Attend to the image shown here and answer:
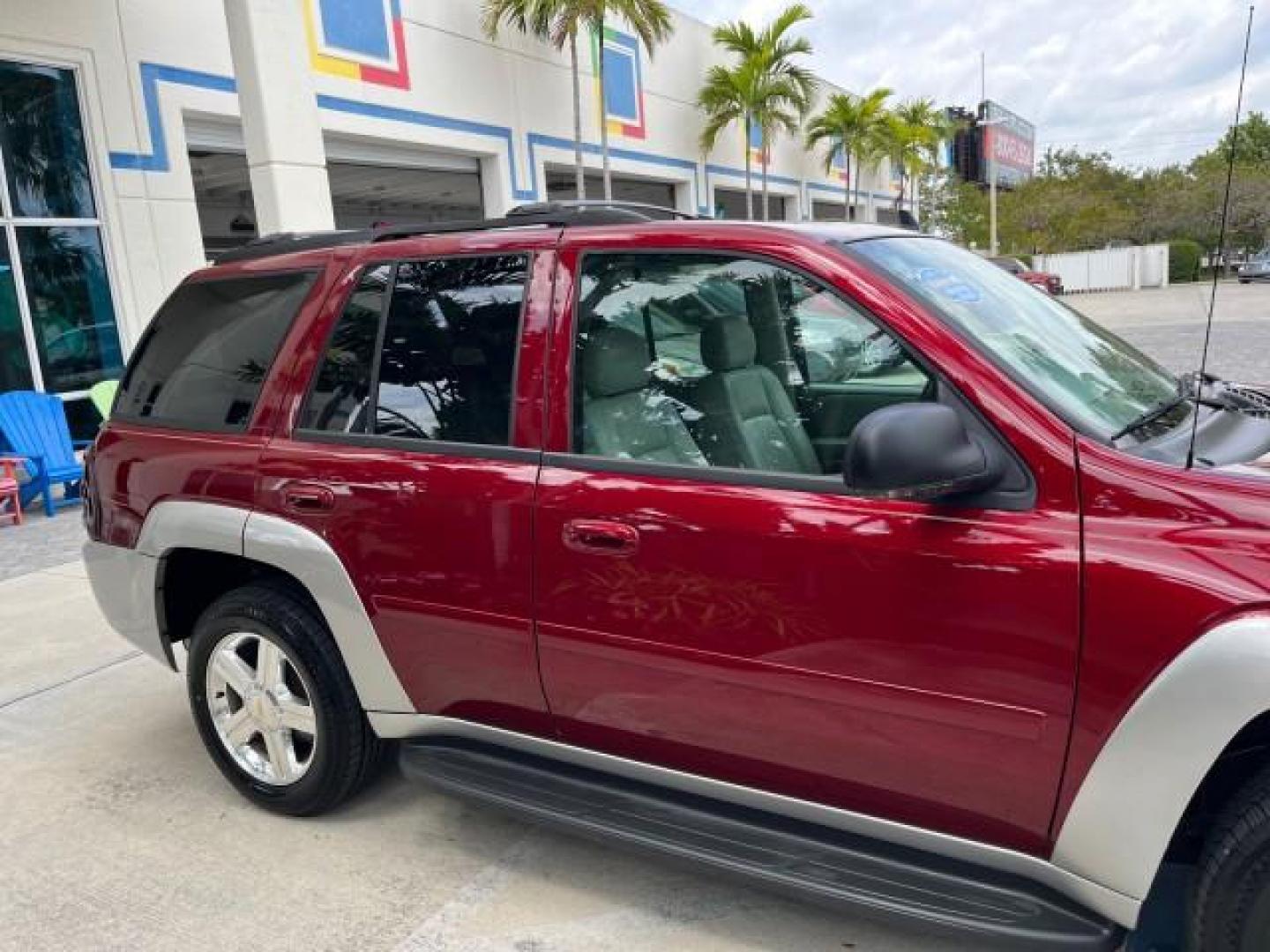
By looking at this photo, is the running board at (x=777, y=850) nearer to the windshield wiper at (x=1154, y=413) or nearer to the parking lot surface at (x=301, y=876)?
the parking lot surface at (x=301, y=876)

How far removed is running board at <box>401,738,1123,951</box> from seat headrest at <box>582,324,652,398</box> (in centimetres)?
103

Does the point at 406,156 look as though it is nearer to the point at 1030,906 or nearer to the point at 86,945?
the point at 86,945

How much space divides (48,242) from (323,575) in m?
8.90

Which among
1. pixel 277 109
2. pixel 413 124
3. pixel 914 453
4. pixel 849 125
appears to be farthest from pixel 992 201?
pixel 914 453

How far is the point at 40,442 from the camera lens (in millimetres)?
8844

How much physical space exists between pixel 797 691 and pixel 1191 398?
126cm

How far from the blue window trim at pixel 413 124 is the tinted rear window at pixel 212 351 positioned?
7.97 m

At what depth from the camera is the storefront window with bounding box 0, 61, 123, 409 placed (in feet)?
31.3

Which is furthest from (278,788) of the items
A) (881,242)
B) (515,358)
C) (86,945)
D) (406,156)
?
(406,156)

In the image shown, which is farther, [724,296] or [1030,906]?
[724,296]

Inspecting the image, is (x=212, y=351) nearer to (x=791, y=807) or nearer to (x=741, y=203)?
(x=791, y=807)

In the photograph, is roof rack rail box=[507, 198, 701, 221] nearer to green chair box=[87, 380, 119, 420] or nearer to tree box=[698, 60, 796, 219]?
green chair box=[87, 380, 119, 420]

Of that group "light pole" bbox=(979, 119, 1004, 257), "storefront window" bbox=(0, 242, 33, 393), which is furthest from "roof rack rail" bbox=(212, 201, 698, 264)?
"light pole" bbox=(979, 119, 1004, 257)

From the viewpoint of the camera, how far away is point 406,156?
1434cm
